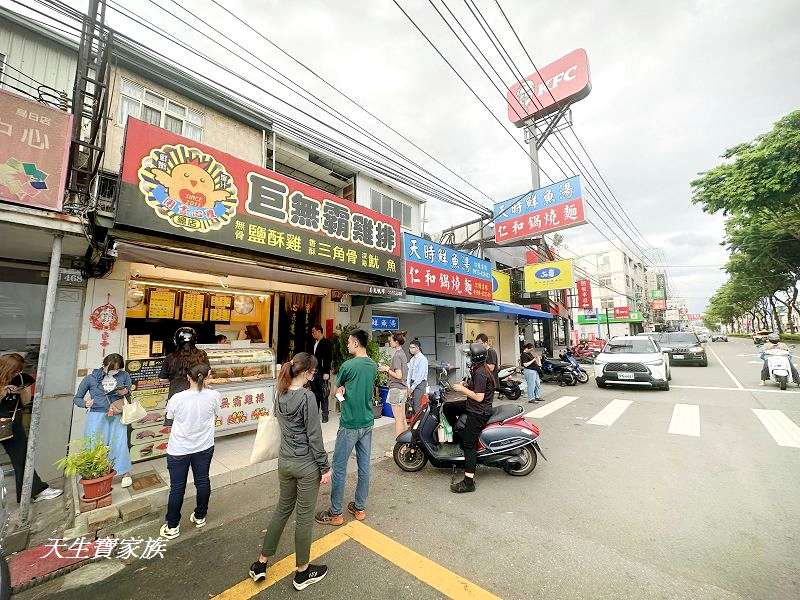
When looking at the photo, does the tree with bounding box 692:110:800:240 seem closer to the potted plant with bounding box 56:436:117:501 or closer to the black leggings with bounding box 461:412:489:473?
the black leggings with bounding box 461:412:489:473

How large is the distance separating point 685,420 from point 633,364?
12.1 ft

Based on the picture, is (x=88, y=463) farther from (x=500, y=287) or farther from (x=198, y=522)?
(x=500, y=287)

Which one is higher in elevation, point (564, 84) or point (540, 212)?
point (564, 84)

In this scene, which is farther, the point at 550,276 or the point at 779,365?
the point at 550,276

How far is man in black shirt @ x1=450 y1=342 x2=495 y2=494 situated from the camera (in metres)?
4.33

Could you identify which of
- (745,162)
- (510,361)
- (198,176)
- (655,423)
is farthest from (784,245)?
(198,176)

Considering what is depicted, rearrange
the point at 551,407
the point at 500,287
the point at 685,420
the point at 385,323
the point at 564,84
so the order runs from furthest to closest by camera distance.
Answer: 1. the point at 500,287
2. the point at 564,84
3. the point at 385,323
4. the point at 551,407
5. the point at 685,420

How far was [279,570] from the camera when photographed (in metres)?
2.82

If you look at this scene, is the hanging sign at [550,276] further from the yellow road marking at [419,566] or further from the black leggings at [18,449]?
the black leggings at [18,449]

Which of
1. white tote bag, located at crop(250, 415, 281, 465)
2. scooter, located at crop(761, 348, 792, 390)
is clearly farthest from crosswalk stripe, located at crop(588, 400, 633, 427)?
white tote bag, located at crop(250, 415, 281, 465)

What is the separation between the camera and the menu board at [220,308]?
7758 millimetres

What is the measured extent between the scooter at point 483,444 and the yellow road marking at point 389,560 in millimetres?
1568

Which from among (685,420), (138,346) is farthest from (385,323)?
(685,420)

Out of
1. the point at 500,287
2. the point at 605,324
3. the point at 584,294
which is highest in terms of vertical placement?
the point at 584,294
